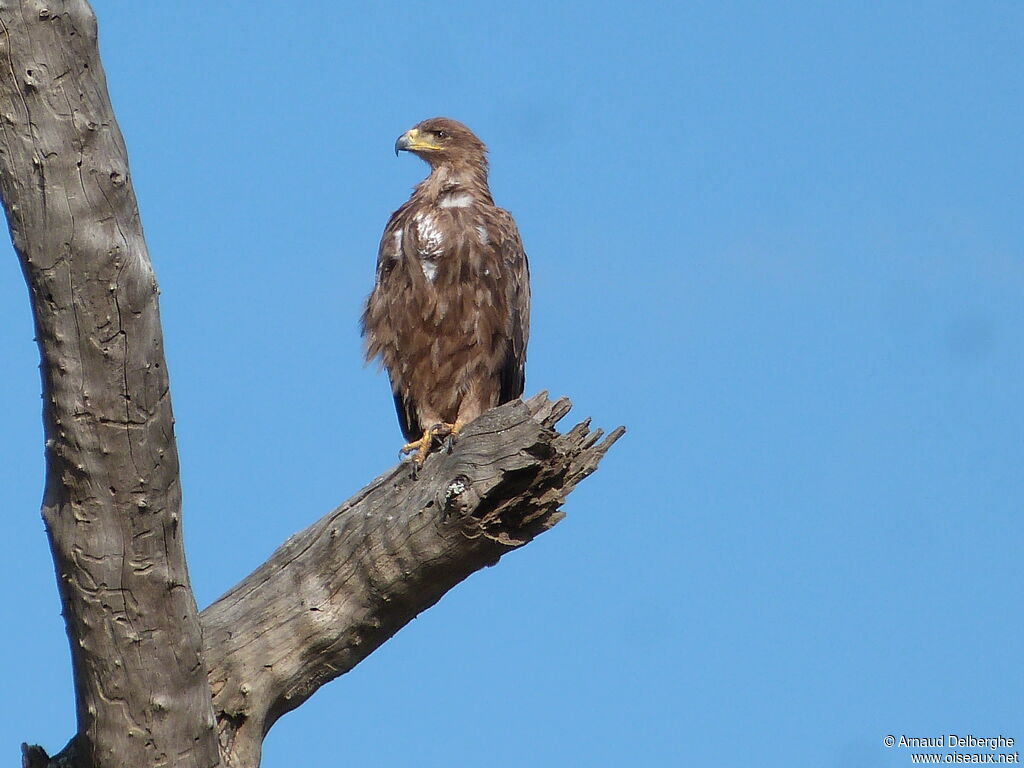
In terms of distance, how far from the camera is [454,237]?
22.2ft

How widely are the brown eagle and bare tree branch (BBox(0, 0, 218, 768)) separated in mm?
2434

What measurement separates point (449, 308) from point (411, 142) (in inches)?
51.9

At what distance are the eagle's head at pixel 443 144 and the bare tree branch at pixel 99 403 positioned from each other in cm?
372

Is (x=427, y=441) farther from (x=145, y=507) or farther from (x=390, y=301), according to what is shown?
(x=145, y=507)

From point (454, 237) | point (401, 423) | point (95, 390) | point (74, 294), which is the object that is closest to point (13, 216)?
point (74, 294)

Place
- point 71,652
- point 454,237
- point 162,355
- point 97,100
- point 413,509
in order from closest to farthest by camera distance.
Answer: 1. point 97,100
2. point 162,355
3. point 71,652
4. point 413,509
5. point 454,237

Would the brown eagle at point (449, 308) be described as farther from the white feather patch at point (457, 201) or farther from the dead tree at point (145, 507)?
the dead tree at point (145, 507)

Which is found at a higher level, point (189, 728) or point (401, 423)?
point (401, 423)

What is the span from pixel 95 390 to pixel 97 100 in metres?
0.82

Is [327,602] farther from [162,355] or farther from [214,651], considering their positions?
[162,355]

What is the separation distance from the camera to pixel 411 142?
299 inches

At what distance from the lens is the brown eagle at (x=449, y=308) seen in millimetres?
6742

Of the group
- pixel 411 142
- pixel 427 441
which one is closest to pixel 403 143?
pixel 411 142

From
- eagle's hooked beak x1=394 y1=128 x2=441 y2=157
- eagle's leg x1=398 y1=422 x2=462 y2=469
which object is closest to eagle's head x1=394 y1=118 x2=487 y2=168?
eagle's hooked beak x1=394 y1=128 x2=441 y2=157
